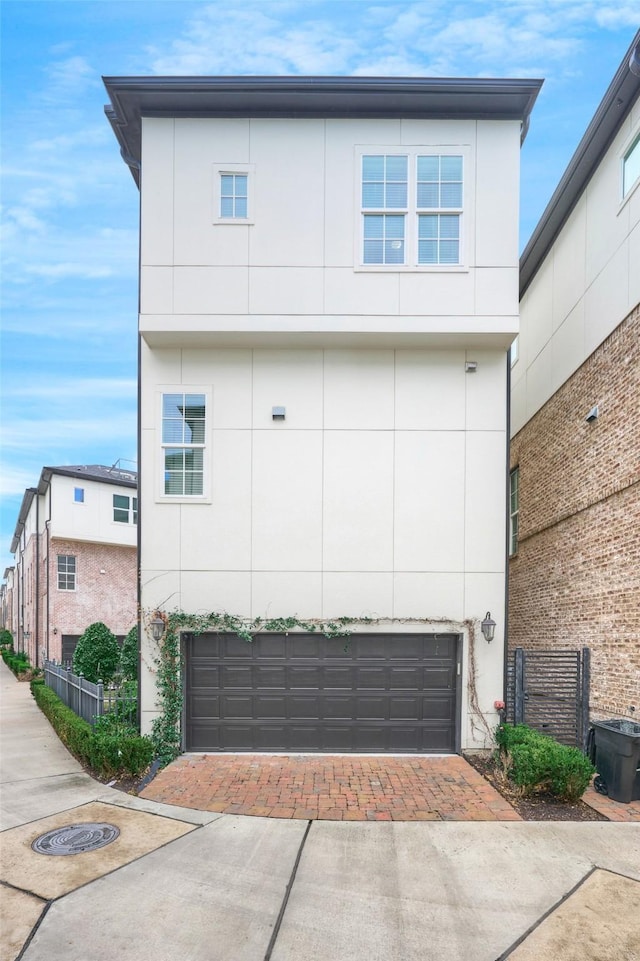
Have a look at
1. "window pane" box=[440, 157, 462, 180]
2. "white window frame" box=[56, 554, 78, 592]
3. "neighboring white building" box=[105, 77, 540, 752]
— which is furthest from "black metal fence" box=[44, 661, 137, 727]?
"window pane" box=[440, 157, 462, 180]

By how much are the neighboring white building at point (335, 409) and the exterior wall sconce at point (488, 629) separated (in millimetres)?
113

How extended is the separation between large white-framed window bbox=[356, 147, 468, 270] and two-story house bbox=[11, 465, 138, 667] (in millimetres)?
15937

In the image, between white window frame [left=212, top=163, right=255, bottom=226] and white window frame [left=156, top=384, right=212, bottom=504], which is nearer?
white window frame [left=212, top=163, right=255, bottom=226]

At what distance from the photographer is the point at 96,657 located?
1301 cm

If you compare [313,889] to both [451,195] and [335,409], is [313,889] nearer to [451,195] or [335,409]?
[335,409]

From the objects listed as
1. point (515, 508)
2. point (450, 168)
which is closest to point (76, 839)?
point (450, 168)

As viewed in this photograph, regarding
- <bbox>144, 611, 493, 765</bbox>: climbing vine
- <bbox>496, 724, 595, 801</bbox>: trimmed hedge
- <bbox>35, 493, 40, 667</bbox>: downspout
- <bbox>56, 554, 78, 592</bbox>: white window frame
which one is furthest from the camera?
<bbox>35, 493, 40, 667</bbox>: downspout

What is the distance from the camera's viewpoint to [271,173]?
344 inches

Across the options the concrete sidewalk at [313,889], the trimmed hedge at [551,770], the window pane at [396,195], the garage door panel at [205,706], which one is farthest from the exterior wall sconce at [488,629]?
the window pane at [396,195]

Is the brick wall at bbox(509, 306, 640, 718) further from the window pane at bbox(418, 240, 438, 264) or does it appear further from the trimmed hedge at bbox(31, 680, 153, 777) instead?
the trimmed hedge at bbox(31, 680, 153, 777)

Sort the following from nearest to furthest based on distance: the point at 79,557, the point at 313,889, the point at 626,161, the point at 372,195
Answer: the point at 313,889, the point at 372,195, the point at 626,161, the point at 79,557

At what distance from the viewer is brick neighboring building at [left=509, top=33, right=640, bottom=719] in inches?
340

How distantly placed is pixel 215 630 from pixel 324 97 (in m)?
8.55

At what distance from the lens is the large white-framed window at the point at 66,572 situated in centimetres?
2103
